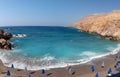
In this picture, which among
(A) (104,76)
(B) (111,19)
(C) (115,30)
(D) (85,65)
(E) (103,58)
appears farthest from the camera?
(B) (111,19)

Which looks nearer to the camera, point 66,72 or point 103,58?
point 66,72

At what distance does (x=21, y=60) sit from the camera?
38.1 meters

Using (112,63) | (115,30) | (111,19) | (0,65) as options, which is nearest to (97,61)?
(112,63)

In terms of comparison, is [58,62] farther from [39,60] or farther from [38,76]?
[38,76]

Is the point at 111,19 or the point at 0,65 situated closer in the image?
the point at 0,65

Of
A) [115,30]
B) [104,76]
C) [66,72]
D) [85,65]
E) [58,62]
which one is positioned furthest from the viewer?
[115,30]

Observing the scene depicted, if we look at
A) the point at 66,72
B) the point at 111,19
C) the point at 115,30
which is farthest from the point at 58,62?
the point at 111,19

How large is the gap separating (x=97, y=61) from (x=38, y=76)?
13.1 m

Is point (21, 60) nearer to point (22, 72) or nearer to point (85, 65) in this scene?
point (22, 72)

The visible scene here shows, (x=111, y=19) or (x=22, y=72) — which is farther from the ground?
(x=111, y=19)

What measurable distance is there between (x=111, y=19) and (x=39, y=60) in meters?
66.5

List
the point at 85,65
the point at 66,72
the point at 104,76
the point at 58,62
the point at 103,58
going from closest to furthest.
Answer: the point at 104,76 → the point at 66,72 → the point at 85,65 → the point at 58,62 → the point at 103,58

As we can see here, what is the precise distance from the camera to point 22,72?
1198 inches

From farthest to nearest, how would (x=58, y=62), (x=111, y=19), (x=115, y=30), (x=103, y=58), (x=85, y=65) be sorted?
(x=111, y=19) → (x=115, y=30) → (x=103, y=58) → (x=58, y=62) → (x=85, y=65)
